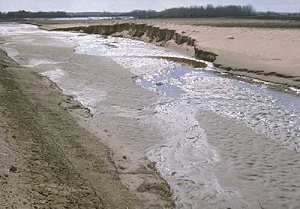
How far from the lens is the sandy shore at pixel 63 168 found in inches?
253

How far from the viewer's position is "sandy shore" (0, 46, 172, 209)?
644 centimetres

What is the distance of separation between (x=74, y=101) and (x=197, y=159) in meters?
5.70

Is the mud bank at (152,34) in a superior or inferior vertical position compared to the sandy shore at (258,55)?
inferior

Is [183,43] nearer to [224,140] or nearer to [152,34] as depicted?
[152,34]

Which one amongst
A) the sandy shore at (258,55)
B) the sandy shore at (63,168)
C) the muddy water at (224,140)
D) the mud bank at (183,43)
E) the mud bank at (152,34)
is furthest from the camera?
the mud bank at (152,34)

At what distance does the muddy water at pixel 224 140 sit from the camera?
7605mm

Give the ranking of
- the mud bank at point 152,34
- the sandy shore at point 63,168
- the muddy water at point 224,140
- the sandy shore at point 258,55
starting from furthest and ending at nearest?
the mud bank at point 152,34, the sandy shore at point 258,55, the muddy water at point 224,140, the sandy shore at point 63,168

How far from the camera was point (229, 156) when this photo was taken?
936cm

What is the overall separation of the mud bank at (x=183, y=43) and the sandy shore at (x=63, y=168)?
33.0 feet

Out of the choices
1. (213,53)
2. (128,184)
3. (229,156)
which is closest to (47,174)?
(128,184)

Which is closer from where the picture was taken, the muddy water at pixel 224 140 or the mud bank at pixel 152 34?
the muddy water at pixel 224 140

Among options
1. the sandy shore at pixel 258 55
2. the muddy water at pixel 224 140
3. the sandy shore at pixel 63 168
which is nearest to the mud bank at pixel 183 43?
the sandy shore at pixel 258 55

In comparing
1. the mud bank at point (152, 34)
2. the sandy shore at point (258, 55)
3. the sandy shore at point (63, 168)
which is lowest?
the mud bank at point (152, 34)

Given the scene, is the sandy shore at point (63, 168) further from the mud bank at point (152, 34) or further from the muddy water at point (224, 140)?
the mud bank at point (152, 34)
